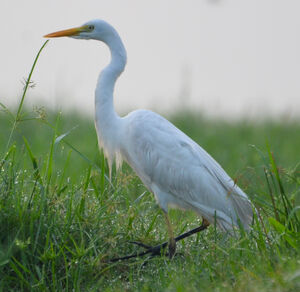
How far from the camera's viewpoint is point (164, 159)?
4.20m

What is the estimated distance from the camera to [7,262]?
310cm

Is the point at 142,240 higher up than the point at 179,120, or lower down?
higher up

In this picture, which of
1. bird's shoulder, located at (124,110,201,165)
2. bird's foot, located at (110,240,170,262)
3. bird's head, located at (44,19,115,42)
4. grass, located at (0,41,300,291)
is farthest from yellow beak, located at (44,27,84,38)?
bird's foot, located at (110,240,170,262)

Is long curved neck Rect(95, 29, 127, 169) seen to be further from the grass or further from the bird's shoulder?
the grass

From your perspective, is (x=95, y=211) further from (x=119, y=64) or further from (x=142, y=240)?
(x=119, y=64)

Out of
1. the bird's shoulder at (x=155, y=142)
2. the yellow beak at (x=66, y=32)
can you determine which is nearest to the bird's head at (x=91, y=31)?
the yellow beak at (x=66, y=32)

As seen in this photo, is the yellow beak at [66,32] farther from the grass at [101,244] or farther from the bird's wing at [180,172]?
the grass at [101,244]

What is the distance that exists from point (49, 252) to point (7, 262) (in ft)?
0.74

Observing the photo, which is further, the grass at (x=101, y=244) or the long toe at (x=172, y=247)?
the long toe at (x=172, y=247)

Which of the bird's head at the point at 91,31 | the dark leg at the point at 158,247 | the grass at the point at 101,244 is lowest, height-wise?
the dark leg at the point at 158,247

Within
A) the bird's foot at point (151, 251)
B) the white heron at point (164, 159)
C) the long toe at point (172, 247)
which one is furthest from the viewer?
the white heron at point (164, 159)

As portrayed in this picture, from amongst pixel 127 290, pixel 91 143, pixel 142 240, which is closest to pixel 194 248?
pixel 142 240

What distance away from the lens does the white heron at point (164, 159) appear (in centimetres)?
416

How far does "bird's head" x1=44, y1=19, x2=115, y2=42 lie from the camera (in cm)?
427
